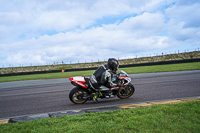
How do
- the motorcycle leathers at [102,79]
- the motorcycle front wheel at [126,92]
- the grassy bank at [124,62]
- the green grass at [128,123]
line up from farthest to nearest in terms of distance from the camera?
1. the grassy bank at [124,62]
2. the motorcycle front wheel at [126,92]
3. the motorcycle leathers at [102,79]
4. the green grass at [128,123]

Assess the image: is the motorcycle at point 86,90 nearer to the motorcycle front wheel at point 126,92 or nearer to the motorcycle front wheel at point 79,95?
the motorcycle front wheel at point 79,95

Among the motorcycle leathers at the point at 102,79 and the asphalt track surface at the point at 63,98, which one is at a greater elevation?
the motorcycle leathers at the point at 102,79

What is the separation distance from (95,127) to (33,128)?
50.9 inches

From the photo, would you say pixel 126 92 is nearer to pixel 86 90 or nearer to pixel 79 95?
pixel 86 90

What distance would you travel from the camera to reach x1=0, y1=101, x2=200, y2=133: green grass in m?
2.95

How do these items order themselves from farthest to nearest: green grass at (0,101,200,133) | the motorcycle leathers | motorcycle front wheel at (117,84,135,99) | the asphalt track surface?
motorcycle front wheel at (117,84,135,99) < the motorcycle leathers < the asphalt track surface < green grass at (0,101,200,133)

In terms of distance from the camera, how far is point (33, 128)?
10.9ft

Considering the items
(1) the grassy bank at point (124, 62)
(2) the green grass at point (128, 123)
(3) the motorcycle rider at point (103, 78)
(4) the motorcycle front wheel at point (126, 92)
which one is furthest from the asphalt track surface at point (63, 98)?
(1) the grassy bank at point (124, 62)

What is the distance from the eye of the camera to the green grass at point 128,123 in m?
2.95

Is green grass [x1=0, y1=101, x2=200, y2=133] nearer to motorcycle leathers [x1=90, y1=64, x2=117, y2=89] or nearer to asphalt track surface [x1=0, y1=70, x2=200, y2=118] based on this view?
asphalt track surface [x1=0, y1=70, x2=200, y2=118]

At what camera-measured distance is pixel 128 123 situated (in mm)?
3205

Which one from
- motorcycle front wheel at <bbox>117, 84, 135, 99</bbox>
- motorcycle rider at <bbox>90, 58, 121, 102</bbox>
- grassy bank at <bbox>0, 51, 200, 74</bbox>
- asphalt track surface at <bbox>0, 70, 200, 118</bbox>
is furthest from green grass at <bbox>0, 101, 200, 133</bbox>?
grassy bank at <bbox>0, 51, 200, 74</bbox>

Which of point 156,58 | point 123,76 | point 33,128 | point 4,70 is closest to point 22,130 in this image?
point 33,128

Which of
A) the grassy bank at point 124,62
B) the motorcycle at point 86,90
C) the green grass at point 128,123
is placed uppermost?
the grassy bank at point 124,62
